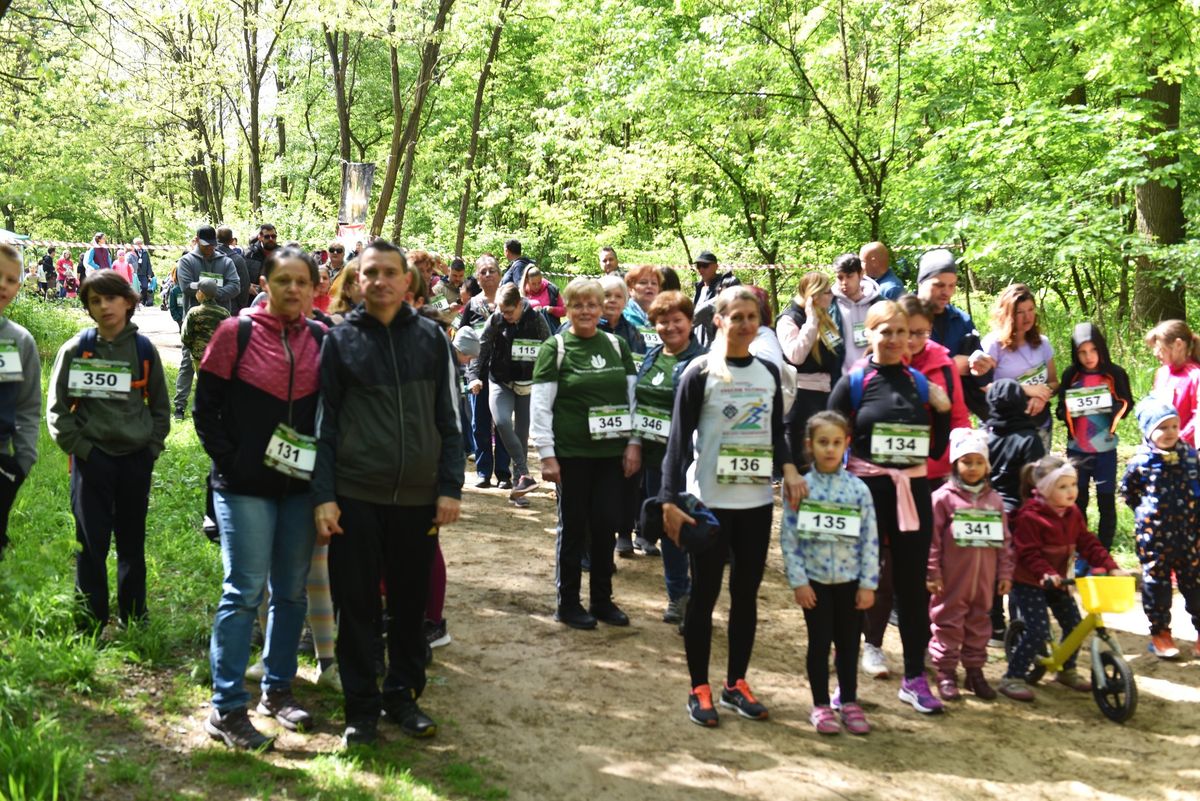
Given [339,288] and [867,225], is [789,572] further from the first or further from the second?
[867,225]

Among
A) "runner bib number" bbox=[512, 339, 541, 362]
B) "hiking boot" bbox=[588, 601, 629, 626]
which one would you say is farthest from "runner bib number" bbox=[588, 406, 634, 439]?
"runner bib number" bbox=[512, 339, 541, 362]

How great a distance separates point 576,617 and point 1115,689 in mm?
2968

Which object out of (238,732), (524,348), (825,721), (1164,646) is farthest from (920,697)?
(524,348)

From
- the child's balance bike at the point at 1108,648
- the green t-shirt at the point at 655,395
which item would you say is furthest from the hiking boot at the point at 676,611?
the child's balance bike at the point at 1108,648

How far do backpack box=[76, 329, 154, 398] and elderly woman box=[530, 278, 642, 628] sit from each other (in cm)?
214

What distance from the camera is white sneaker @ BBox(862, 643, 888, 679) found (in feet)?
18.5

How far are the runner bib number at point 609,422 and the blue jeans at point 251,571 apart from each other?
6.80 feet

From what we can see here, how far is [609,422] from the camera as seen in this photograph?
6004mm

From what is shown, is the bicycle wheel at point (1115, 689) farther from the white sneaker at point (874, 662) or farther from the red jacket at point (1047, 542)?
the white sneaker at point (874, 662)

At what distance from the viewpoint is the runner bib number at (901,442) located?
5.04 meters

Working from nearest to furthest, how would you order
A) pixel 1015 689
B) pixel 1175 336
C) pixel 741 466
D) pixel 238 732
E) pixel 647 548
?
pixel 238 732 → pixel 741 466 → pixel 1015 689 → pixel 1175 336 → pixel 647 548

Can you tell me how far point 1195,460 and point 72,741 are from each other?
244 inches

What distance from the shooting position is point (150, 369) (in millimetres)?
5270

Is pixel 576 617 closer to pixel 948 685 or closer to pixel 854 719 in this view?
pixel 854 719
